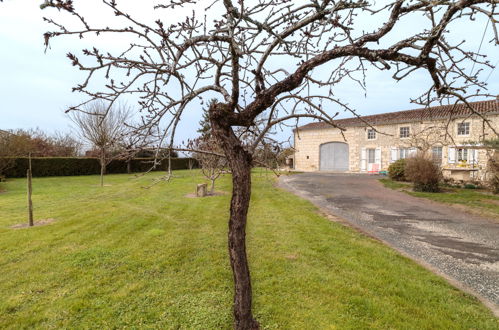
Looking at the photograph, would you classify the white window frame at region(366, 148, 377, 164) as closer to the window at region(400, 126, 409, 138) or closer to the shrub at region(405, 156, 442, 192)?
the window at region(400, 126, 409, 138)

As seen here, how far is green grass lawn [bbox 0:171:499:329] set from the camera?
10.1 ft

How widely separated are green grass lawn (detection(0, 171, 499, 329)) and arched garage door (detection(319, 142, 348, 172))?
73.2 feet

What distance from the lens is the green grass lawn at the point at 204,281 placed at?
3.07 meters

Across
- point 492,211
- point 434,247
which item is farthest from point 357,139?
point 434,247

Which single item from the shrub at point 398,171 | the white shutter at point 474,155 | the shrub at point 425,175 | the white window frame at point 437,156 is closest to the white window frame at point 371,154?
the white window frame at point 437,156

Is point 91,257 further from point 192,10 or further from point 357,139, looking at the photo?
point 357,139

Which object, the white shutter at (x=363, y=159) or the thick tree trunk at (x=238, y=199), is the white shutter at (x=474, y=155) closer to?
the white shutter at (x=363, y=159)

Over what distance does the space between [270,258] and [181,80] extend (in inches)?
138

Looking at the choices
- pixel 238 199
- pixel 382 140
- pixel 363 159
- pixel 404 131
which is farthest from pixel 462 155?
pixel 238 199

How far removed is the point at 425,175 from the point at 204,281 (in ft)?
43.2

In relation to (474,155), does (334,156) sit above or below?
above

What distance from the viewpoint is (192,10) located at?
2.23m

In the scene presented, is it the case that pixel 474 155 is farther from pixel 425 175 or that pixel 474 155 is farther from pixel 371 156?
pixel 371 156

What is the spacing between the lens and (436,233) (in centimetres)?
649
